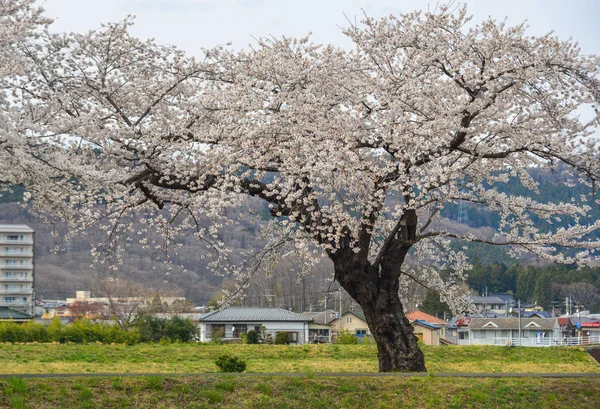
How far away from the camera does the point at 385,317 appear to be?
14094mm

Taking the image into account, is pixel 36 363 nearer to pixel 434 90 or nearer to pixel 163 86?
pixel 163 86

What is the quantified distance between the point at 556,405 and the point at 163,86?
8.99m

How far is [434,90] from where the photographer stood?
12812mm

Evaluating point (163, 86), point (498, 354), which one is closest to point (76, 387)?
point (163, 86)

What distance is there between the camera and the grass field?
55.6 ft

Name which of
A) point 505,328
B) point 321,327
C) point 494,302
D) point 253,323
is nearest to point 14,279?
point 321,327

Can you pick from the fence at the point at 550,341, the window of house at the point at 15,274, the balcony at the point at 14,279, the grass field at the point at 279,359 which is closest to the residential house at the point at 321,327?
the fence at the point at 550,341

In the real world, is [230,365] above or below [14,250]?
below

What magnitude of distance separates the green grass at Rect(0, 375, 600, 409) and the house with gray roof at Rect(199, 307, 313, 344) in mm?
37538

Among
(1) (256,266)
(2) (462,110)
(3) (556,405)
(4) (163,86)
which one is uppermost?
(4) (163,86)

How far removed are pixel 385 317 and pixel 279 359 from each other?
7.26 m

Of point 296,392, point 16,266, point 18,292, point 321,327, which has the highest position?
point 16,266

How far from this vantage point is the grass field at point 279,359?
55.6 ft

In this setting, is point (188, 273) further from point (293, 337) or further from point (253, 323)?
point (293, 337)
